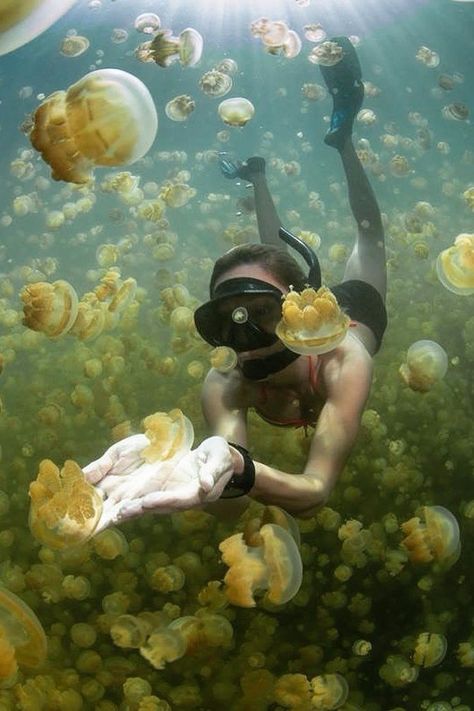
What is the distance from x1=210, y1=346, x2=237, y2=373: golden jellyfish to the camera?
408 centimetres

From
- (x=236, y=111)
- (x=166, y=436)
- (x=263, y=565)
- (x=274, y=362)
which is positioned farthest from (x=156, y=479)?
(x=236, y=111)

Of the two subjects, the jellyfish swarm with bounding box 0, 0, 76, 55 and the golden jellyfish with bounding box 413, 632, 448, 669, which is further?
the golden jellyfish with bounding box 413, 632, 448, 669

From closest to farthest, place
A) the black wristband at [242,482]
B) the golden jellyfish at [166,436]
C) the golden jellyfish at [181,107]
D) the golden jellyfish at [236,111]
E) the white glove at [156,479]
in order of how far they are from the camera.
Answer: the white glove at [156,479]
the golden jellyfish at [166,436]
the black wristband at [242,482]
the golden jellyfish at [236,111]
the golden jellyfish at [181,107]

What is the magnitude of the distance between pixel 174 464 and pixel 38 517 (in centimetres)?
70

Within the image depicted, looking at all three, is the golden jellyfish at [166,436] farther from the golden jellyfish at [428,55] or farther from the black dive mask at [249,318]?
the golden jellyfish at [428,55]

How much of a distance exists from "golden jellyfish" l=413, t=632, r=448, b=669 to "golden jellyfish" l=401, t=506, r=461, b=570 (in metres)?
0.49

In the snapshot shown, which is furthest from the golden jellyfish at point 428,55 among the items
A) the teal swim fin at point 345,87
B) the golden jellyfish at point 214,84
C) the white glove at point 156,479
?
the white glove at point 156,479

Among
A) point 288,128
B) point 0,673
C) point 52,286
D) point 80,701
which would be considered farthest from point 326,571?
point 288,128

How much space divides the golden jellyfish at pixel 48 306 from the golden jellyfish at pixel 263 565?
2189 millimetres

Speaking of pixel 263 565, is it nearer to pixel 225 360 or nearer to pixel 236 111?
pixel 225 360

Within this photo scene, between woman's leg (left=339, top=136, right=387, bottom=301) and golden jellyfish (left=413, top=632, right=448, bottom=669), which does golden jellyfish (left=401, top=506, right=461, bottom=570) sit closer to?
golden jellyfish (left=413, top=632, right=448, bottom=669)

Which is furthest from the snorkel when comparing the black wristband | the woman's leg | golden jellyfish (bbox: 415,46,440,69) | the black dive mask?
golden jellyfish (bbox: 415,46,440,69)

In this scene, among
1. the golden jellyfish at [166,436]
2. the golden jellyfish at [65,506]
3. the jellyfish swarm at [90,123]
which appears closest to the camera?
the golden jellyfish at [65,506]

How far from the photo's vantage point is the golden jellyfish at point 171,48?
20.4 feet
